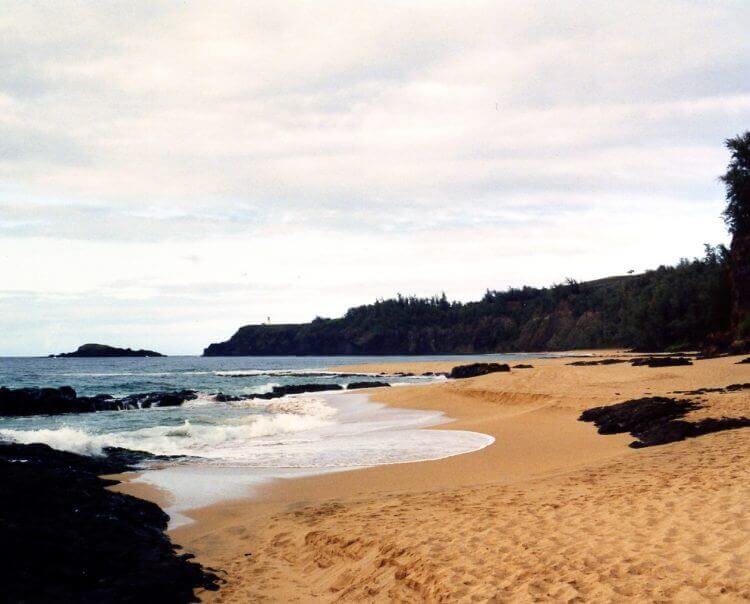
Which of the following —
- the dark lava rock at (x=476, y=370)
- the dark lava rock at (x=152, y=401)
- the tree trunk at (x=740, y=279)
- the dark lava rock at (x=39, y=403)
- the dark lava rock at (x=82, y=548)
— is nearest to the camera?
the dark lava rock at (x=82, y=548)

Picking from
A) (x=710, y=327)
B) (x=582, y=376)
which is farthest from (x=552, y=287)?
(x=582, y=376)

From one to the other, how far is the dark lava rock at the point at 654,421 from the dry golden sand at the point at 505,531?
29.4 inches

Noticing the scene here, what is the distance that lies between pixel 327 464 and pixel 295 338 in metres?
186

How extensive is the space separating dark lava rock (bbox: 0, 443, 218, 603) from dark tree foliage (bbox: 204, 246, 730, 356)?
52.3 metres

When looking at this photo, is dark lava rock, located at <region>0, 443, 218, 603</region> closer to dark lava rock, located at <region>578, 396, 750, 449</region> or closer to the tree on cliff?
dark lava rock, located at <region>578, 396, 750, 449</region>

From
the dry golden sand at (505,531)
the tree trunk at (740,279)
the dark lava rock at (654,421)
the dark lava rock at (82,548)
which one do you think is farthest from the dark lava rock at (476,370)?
the dark lava rock at (82,548)

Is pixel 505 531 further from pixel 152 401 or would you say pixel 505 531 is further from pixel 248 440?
pixel 152 401

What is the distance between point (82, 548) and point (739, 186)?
47302 mm

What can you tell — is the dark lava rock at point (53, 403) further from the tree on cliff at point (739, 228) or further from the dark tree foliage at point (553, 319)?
the dark tree foliage at point (553, 319)

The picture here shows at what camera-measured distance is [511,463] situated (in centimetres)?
1253

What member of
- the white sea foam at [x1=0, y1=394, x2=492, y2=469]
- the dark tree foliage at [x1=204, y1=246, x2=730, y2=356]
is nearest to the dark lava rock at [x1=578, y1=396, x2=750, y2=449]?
the white sea foam at [x1=0, y1=394, x2=492, y2=469]

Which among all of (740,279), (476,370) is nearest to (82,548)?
(476,370)

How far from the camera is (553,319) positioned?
413 feet

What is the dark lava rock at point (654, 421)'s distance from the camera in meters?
12.8
